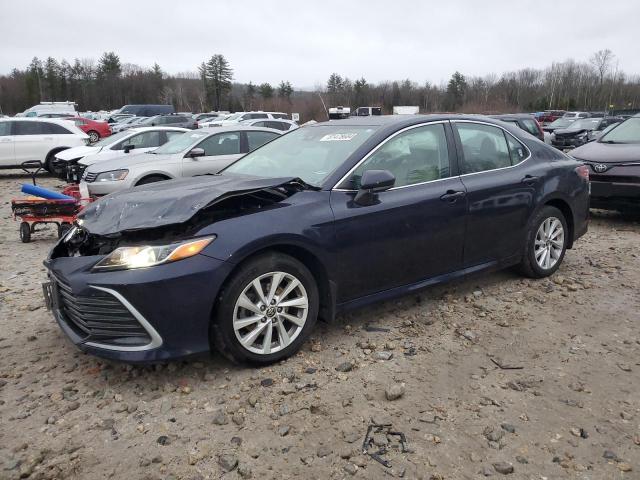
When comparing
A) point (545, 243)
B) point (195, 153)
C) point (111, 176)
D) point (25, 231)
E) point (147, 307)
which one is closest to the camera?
point (147, 307)

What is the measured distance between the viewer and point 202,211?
10.8 feet

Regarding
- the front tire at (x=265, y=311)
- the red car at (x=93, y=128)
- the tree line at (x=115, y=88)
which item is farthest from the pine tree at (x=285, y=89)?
the front tire at (x=265, y=311)

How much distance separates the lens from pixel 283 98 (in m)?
87.5

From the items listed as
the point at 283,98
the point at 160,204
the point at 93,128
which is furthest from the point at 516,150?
the point at 283,98

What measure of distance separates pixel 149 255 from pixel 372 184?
4.94ft

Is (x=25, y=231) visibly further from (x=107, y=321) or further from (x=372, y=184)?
(x=372, y=184)

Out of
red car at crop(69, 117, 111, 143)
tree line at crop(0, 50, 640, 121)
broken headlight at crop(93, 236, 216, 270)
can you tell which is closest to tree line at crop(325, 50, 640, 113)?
tree line at crop(0, 50, 640, 121)

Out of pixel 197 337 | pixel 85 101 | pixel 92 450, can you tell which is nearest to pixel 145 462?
pixel 92 450

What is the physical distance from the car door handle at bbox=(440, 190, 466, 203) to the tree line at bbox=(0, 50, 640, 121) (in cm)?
7088

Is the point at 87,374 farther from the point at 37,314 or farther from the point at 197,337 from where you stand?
the point at 37,314

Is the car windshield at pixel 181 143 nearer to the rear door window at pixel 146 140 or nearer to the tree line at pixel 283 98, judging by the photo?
the rear door window at pixel 146 140

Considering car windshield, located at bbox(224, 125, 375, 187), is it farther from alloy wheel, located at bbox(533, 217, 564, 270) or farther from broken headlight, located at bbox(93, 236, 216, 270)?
alloy wheel, located at bbox(533, 217, 564, 270)

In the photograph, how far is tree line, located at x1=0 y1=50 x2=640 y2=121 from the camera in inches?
3081

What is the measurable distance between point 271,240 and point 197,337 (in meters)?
0.73
